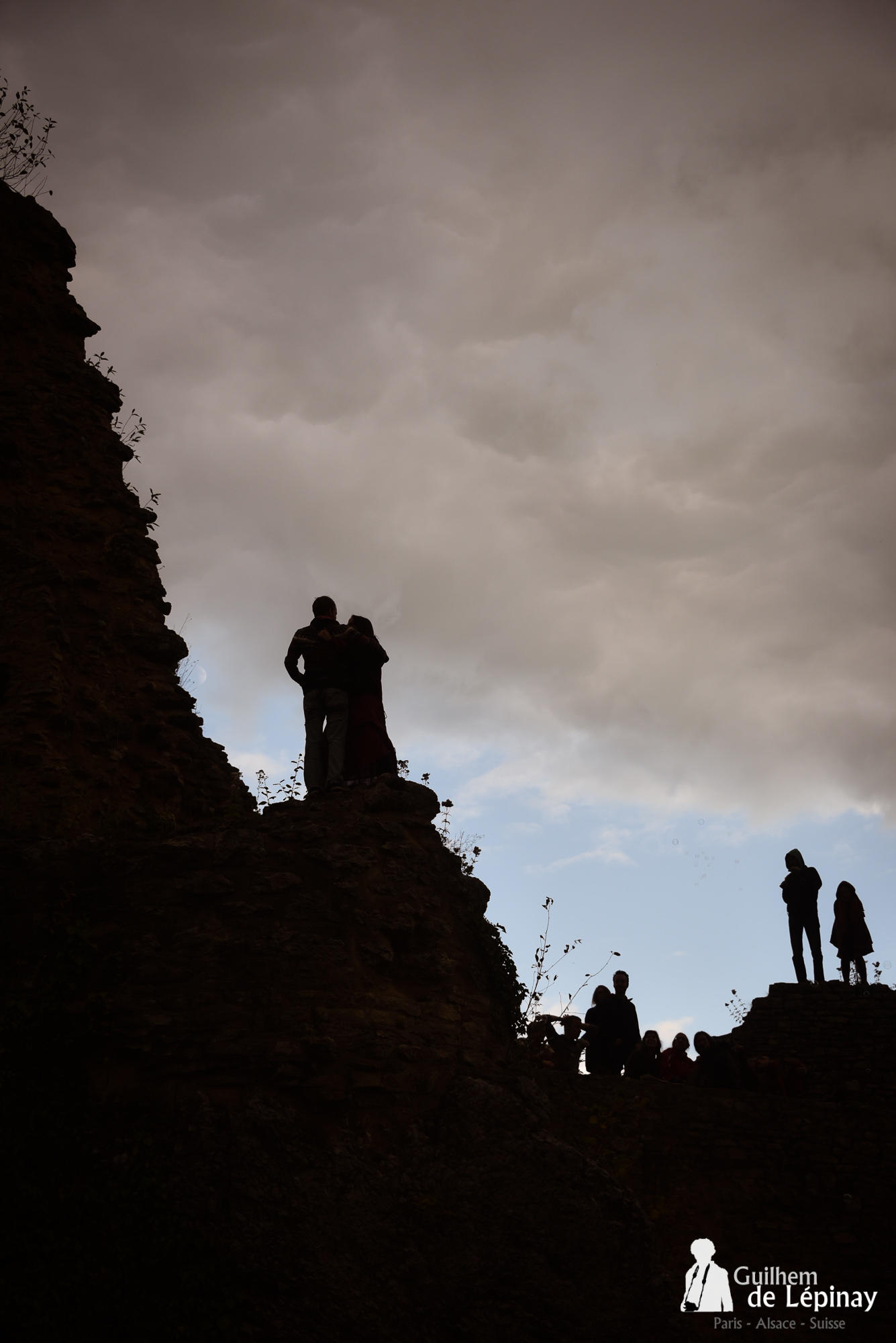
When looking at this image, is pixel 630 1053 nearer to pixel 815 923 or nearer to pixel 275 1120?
pixel 815 923

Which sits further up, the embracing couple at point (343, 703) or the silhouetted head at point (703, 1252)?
the embracing couple at point (343, 703)

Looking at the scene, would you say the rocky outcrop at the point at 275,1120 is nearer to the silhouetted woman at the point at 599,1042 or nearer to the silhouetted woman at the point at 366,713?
the silhouetted woman at the point at 366,713

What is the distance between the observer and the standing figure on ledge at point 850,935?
15211mm

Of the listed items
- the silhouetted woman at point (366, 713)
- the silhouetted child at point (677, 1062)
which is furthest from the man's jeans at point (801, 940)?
the silhouetted woman at point (366, 713)

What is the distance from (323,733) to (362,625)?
3.29 feet

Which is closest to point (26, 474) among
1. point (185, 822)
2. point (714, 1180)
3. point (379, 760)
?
point (185, 822)

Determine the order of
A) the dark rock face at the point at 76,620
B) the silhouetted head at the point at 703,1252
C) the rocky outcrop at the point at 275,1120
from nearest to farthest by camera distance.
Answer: the rocky outcrop at the point at 275,1120
the dark rock face at the point at 76,620
the silhouetted head at the point at 703,1252

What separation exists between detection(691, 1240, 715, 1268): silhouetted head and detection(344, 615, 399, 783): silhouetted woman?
4.94 metres

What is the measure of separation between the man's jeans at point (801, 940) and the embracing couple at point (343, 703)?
9.27 m

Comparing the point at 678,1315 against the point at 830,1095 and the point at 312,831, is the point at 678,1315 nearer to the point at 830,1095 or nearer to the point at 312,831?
the point at 312,831

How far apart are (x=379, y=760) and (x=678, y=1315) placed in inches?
173

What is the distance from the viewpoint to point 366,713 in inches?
338

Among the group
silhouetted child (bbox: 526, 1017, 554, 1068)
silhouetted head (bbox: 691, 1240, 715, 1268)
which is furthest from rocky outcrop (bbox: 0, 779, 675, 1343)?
silhouetted head (bbox: 691, 1240, 715, 1268)
